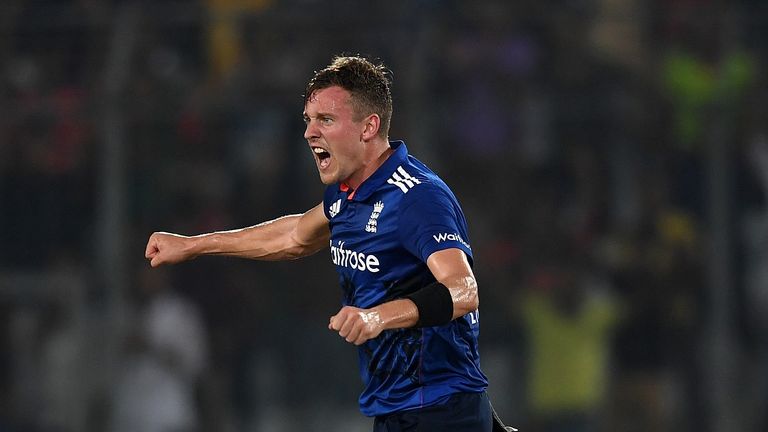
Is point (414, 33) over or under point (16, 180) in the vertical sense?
over

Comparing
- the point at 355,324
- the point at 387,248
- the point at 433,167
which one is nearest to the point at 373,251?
the point at 387,248

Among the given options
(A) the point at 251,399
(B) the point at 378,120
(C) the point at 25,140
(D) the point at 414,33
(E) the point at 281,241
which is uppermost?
(D) the point at 414,33

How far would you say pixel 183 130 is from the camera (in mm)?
10945

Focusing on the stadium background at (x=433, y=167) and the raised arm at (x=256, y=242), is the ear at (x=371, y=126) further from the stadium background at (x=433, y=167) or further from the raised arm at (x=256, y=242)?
the stadium background at (x=433, y=167)

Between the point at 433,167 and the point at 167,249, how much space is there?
495 centimetres

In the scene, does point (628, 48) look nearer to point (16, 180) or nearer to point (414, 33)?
point (414, 33)

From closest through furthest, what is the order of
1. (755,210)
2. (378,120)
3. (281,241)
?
(378,120) → (281,241) → (755,210)

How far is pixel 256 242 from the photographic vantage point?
606cm

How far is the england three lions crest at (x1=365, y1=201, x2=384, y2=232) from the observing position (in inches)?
206

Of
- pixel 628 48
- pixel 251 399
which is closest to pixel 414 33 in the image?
pixel 628 48

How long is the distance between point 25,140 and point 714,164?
5584mm

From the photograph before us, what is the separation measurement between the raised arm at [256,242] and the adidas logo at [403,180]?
2.13 feet

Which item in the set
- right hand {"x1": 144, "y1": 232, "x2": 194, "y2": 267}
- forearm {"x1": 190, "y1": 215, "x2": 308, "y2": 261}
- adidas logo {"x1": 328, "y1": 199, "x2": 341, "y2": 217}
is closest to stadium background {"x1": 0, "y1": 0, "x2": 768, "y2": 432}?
forearm {"x1": 190, "y1": 215, "x2": 308, "y2": 261}

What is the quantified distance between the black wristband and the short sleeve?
197 mm
